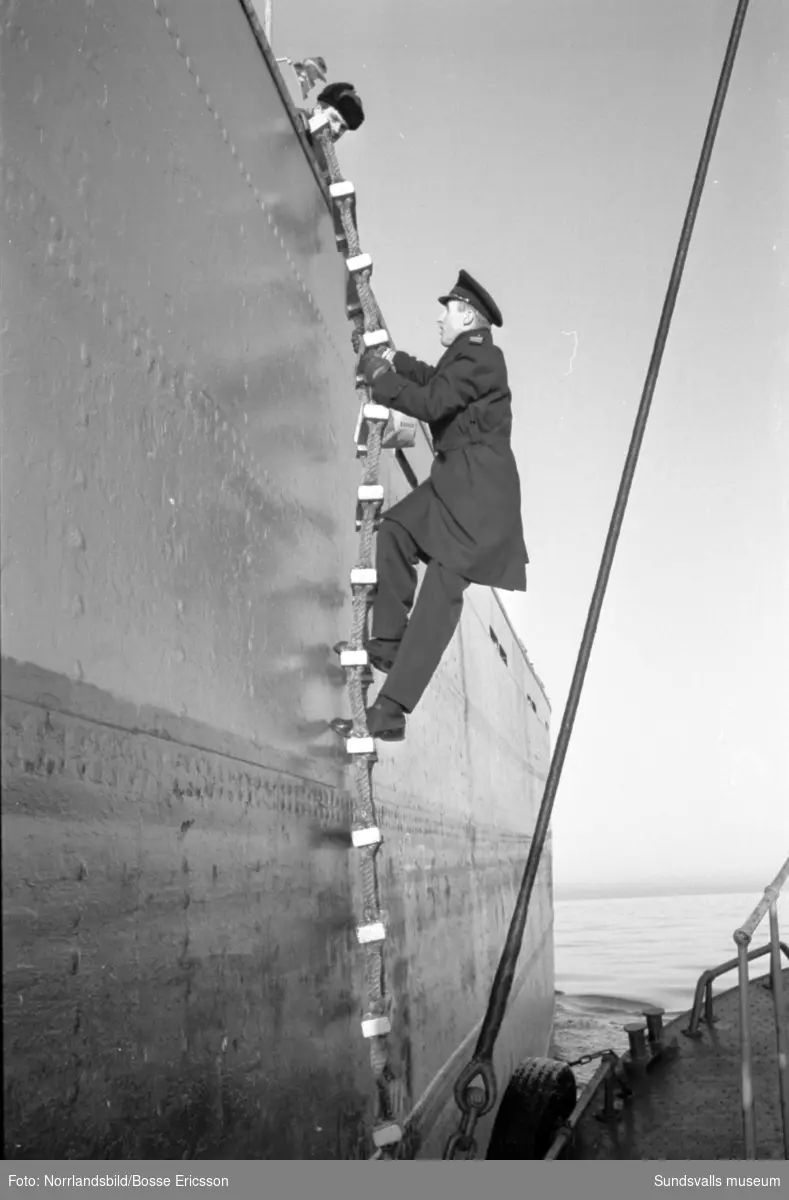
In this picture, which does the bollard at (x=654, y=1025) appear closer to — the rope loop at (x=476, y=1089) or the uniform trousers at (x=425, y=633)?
the rope loop at (x=476, y=1089)

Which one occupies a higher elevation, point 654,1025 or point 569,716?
point 569,716

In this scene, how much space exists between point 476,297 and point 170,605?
166 cm

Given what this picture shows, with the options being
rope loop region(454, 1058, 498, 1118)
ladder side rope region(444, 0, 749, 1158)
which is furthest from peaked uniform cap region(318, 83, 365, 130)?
rope loop region(454, 1058, 498, 1118)

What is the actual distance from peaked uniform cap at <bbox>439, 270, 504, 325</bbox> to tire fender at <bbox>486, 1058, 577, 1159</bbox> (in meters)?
3.81

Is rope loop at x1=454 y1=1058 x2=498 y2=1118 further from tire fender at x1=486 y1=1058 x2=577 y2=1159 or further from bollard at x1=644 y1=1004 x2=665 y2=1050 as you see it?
bollard at x1=644 y1=1004 x2=665 y2=1050

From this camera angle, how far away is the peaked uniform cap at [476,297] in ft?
11.3

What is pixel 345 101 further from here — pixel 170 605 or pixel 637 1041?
pixel 637 1041

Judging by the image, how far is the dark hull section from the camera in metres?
1.71

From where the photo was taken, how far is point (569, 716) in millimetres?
4410

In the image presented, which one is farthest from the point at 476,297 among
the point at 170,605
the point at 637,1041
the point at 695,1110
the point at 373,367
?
the point at 637,1041

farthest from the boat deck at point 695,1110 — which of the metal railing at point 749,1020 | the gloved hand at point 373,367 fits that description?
the gloved hand at point 373,367

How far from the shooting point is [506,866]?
10328mm
